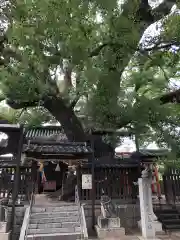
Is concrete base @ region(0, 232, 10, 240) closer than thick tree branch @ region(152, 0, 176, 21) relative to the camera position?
Yes

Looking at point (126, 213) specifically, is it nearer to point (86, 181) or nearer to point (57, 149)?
point (86, 181)

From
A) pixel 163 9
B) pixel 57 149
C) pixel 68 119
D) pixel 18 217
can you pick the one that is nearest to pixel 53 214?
pixel 18 217

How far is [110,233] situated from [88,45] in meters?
6.62

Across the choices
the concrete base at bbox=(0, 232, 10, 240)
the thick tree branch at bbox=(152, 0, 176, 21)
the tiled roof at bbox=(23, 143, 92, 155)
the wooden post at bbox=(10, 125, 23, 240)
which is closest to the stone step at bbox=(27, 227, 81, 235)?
the concrete base at bbox=(0, 232, 10, 240)

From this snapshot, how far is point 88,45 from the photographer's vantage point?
6.20 metres

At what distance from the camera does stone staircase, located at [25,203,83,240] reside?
6938mm

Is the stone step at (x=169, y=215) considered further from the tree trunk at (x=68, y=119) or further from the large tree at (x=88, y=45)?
the tree trunk at (x=68, y=119)

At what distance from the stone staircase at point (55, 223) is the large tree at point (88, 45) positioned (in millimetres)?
3890

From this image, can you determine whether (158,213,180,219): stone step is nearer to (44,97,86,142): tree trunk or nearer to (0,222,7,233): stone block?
(44,97,86,142): tree trunk

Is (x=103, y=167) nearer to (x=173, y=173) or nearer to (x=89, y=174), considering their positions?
(x=89, y=174)

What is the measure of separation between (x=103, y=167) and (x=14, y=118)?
7.67m

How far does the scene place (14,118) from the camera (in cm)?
1431

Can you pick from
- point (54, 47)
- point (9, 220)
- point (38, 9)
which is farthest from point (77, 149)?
point (38, 9)

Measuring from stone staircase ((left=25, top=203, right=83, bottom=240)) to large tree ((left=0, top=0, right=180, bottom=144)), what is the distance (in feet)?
12.8
